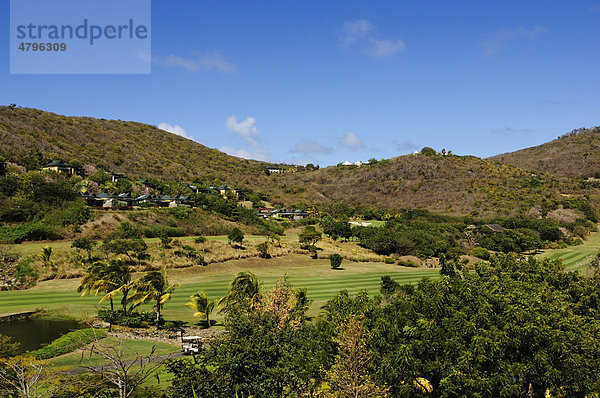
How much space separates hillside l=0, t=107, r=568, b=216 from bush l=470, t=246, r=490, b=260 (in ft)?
164

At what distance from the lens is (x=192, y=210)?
9638 cm

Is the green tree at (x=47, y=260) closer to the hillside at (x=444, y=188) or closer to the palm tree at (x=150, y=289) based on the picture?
the palm tree at (x=150, y=289)

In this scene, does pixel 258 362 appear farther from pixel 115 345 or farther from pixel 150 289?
pixel 150 289

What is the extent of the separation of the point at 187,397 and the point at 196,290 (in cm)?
3500

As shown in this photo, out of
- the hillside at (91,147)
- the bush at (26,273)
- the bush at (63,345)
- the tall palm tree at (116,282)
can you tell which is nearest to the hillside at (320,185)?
the hillside at (91,147)

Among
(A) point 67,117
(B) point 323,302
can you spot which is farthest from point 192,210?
(A) point 67,117

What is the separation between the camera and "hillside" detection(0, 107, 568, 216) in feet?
472

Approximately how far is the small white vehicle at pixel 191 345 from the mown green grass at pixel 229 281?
9.27 metres

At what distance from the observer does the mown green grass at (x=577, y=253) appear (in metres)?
81.8

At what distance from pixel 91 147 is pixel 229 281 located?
422 feet

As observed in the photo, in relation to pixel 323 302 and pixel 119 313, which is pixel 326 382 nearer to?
pixel 119 313

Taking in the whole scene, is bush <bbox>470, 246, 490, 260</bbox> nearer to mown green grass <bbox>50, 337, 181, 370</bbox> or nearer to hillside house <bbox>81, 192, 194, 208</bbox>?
hillside house <bbox>81, 192, 194, 208</bbox>

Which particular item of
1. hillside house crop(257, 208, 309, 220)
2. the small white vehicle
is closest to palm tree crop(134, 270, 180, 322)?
the small white vehicle

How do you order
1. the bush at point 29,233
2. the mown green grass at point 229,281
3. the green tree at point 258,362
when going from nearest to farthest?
the green tree at point 258,362
the mown green grass at point 229,281
the bush at point 29,233
